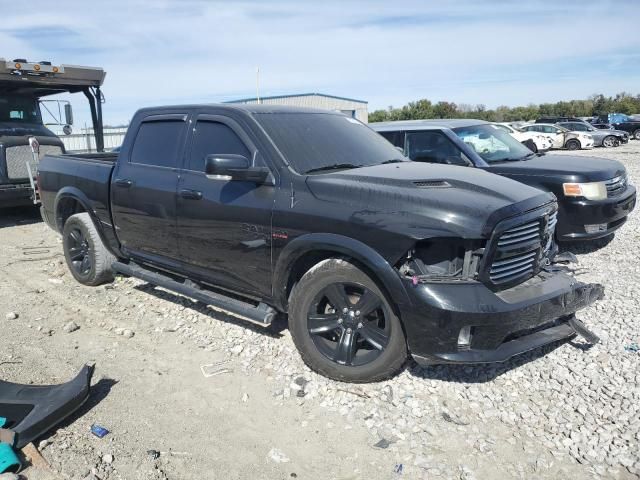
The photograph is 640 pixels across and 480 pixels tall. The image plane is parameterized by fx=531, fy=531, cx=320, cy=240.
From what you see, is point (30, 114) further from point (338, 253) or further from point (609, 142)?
point (609, 142)

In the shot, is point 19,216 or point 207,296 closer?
point 207,296

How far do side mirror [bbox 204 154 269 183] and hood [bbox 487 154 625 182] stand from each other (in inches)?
151

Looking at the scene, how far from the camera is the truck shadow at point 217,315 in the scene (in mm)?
4684

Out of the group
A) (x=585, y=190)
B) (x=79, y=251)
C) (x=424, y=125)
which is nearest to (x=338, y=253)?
(x=79, y=251)

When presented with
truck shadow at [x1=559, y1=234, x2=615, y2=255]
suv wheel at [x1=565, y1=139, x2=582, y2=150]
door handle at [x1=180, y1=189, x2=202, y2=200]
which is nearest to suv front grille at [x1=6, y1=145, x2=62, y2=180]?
door handle at [x1=180, y1=189, x2=202, y2=200]

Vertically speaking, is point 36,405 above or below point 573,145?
above

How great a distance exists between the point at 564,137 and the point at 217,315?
27329 mm

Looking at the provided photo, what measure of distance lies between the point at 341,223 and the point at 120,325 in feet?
8.72

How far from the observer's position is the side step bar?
162 inches

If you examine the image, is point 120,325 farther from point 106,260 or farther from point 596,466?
point 596,466

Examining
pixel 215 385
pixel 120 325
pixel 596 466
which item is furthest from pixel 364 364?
pixel 120 325

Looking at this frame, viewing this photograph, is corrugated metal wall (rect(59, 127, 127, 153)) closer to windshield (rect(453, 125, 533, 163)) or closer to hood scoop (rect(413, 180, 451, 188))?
windshield (rect(453, 125, 533, 163))

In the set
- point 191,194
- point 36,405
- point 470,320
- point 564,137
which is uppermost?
point 191,194

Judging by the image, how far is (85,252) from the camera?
5.98 m
